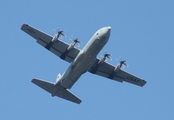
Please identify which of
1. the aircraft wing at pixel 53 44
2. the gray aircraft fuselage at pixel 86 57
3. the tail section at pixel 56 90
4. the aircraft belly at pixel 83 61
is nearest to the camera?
the gray aircraft fuselage at pixel 86 57

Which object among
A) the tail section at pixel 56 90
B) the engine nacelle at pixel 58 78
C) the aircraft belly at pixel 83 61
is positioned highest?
the aircraft belly at pixel 83 61

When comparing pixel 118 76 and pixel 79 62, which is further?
pixel 118 76

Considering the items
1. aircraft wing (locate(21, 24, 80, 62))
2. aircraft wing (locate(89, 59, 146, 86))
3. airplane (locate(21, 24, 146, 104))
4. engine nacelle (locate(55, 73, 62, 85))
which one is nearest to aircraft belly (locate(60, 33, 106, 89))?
airplane (locate(21, 24, 146, 104))

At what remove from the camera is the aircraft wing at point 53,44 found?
69562 millimetres

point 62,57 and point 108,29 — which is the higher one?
point 108,29

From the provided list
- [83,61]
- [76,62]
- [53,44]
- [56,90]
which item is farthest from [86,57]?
[56,90]

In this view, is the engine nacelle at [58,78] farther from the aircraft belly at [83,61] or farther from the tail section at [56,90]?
the aircraft belly at [83,61]

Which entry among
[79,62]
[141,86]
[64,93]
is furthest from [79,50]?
[141,86]

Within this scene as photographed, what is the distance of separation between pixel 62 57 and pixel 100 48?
7261mm

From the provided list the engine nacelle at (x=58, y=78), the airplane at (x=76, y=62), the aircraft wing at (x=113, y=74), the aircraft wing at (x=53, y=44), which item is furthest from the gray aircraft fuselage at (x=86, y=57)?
the aircraft wing at (x=113, y=74)

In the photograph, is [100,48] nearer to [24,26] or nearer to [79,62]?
[79,62]

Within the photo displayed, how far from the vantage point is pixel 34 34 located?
6988 cm

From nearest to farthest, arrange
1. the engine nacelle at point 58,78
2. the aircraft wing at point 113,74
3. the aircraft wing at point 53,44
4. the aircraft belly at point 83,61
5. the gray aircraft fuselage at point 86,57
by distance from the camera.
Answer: the gray aircraft fuselage at point 86,57 < the aircraft belly at point 83,61 < the aircraft wing at point 53,44 < the engine nacelle at point 58,78 < the aircraft wing at point 113,74

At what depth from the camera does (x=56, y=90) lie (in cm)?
7288
